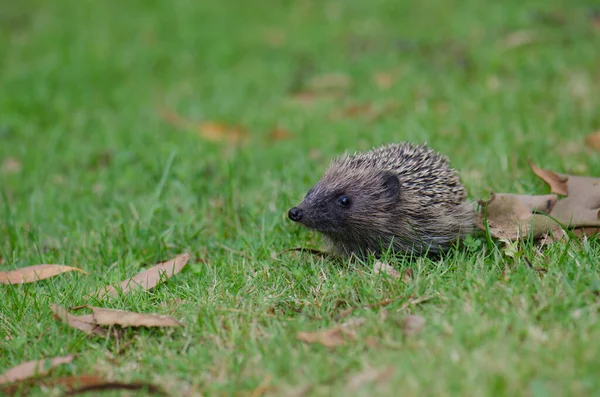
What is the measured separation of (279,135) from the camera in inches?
345

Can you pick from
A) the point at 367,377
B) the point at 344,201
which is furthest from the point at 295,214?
the point at 367,377

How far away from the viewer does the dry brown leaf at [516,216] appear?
16.3 ft

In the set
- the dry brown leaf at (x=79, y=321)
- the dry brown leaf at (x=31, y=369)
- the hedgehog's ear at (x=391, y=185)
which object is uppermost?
the hedgehog's ear at (x=391, y=185)

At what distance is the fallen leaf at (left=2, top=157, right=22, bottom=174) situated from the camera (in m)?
8.15

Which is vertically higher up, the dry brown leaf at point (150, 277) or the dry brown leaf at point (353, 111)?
the dry brown leaf at point (353, 111)

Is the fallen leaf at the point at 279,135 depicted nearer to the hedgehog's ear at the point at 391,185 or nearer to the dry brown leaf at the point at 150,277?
the hedgehog's ear at the point at 391,185

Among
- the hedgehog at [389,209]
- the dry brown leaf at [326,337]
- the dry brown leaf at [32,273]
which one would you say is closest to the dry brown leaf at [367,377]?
the dry brown leaf at [326,337]

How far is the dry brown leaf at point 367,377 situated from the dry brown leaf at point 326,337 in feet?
1.05

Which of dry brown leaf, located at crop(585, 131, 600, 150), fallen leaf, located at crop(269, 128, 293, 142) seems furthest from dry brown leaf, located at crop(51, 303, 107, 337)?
dry brown leaf, located at crop(585, 131, 600, 150)

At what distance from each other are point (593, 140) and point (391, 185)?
283 cm

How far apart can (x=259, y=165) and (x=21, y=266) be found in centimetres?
272

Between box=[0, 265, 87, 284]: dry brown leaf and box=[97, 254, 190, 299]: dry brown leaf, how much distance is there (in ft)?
1.67

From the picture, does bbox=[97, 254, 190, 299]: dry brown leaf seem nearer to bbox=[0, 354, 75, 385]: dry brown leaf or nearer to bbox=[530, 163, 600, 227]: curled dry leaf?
bbox=[0, 354, 75, 385]: dry brown leaf

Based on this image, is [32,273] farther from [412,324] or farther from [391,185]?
[412,324]
